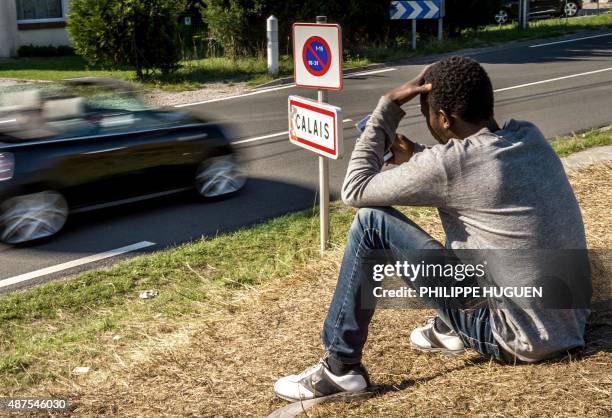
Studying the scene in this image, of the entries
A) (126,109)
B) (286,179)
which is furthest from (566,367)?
(286,179)

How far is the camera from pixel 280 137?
12.2 metres

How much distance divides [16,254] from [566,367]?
201 inches

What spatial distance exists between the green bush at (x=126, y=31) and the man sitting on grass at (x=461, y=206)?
14959mm

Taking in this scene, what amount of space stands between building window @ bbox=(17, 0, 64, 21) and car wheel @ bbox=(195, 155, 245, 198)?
62.2 ft

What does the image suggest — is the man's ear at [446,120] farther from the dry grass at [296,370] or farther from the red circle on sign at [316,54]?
the red circle on sign at [316,54]

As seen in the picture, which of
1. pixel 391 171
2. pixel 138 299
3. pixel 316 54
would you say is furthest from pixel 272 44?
pixel 391 171

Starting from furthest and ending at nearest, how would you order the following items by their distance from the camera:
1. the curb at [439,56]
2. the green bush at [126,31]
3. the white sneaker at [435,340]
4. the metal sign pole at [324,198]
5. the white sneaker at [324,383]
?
the curb at [439,56]
the green bush at [126,31]
the metal sign pole at [324,198]
the white sneaker at [435,340]
the white sneaker at [324,383]

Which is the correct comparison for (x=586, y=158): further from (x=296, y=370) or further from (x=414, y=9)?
(x=414, y=9)

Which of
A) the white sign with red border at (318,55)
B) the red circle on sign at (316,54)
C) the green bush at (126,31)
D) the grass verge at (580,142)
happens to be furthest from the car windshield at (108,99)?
the green bush at (126,31)

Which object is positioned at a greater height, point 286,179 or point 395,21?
point 395,21

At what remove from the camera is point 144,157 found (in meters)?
8.23

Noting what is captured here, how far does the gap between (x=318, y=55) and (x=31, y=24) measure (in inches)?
831

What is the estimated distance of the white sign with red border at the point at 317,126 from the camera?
229 inches

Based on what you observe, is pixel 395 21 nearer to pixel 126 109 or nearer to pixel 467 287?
pixel 126 109
